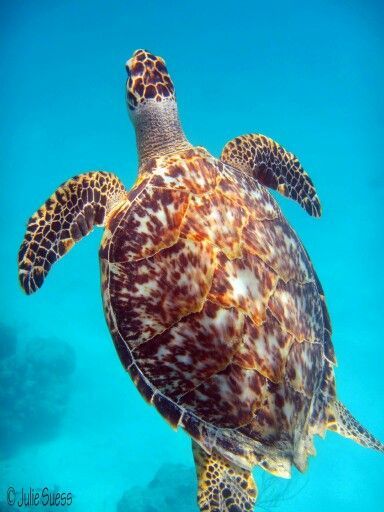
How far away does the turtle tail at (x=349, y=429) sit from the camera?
3535 mm

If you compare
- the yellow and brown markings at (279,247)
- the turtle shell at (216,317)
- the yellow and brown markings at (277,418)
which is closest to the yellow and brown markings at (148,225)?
the turtle shell at (216,317)

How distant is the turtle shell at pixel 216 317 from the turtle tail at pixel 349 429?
122 millimetres

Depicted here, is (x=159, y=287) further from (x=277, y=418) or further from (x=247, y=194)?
(x=277, y=418)

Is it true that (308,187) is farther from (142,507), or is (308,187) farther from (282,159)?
(142,507)

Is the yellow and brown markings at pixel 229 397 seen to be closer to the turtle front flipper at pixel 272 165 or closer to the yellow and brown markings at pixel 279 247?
the yellow and brown markings at pixel 279 247

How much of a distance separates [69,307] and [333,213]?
18.8 m

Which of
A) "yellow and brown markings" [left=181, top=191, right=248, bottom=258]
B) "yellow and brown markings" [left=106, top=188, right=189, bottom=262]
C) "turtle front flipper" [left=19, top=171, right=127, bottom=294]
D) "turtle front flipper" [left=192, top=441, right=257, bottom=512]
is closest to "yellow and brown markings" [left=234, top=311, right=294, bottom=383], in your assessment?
"yellow and brown markings" [left=181, top=191, right=248, bottom=258]

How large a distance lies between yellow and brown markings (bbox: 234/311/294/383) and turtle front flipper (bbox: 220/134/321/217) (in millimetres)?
2094

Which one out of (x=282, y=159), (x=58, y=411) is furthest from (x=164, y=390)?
(x=58, y=411)

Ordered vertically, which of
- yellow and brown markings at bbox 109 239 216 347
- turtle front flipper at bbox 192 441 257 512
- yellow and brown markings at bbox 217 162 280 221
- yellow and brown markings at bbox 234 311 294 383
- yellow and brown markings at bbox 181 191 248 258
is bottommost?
turtle front flipper at bbox 192 441 257 512

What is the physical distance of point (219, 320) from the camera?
2867 millimetres

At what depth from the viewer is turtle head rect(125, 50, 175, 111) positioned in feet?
14.2

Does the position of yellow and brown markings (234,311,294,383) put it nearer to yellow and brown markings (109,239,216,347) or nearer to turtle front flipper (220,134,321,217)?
yellow and brown markings (109,239,216,347)

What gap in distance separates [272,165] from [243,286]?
7.08 feet
